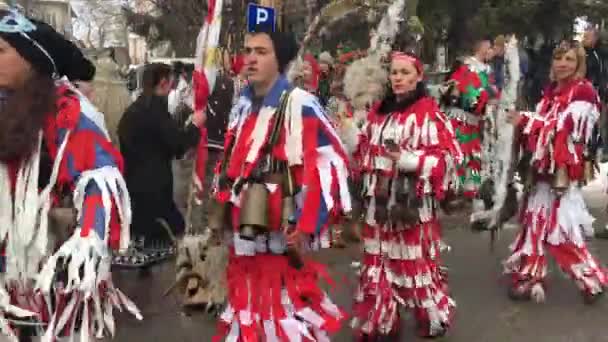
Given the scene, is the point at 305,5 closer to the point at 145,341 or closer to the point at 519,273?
the point at 519,273

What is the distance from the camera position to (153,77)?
5227 millimetres

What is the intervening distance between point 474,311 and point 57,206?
3.21m

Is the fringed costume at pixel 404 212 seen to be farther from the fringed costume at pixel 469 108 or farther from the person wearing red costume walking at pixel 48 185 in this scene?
the fringed costume at pixel 469 108

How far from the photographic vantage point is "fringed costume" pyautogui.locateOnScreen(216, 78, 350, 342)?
9.76 feet

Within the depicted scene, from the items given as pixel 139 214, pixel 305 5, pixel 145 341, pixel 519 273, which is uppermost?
pixel 305 5

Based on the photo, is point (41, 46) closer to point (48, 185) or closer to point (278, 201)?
point (48, 185)

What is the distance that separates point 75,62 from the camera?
8.97 ft

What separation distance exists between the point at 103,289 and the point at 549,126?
3258 millimetres

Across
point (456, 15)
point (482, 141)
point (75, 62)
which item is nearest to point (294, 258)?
point (75, 62)

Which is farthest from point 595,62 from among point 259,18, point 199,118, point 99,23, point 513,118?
point 99,23

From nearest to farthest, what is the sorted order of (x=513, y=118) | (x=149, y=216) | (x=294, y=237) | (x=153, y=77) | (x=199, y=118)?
(x=294, y=237), (x=199, y=118), (x=513, y=118), (x=149, y=216), (x=153, y=77)

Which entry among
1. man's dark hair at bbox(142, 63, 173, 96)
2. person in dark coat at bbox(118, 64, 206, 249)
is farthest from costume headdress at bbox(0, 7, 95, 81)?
man's dark hair at bbox(142, 63, 173, 96)

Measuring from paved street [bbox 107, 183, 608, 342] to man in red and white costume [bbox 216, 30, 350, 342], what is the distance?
4.58 feet

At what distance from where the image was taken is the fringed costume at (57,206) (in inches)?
99.3
